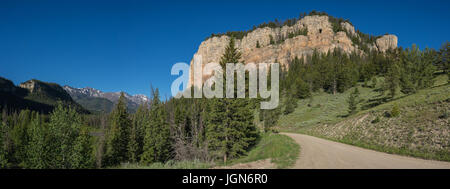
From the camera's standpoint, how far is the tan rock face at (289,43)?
14250cm

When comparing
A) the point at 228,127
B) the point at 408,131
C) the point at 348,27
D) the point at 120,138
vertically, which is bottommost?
the point at 120,138

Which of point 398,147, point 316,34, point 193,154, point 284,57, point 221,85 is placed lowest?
point 193,154

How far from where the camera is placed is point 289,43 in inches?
6038

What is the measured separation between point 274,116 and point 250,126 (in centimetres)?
1416

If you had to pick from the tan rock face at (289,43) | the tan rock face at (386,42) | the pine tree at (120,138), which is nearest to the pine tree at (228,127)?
the pine tree at (120,138)

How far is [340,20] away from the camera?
175m

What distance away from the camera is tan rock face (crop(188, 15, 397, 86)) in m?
142

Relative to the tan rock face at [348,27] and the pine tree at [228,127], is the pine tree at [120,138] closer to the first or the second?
the pine tree at [228,127]

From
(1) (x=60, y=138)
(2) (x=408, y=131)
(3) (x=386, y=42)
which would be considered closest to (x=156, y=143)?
(1) (x=60, y=138)

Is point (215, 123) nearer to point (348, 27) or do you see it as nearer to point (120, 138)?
point (120, 138)

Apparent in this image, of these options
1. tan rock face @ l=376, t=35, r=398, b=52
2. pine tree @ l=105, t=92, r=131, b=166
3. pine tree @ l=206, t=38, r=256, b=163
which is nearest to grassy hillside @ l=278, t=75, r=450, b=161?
pine tree @ l=206, t=38, r=256, b=163

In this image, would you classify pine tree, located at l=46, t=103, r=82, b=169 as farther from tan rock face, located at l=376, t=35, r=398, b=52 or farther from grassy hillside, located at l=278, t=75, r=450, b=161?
tan rock face, located at l=376, t=35, r=398, b=52
